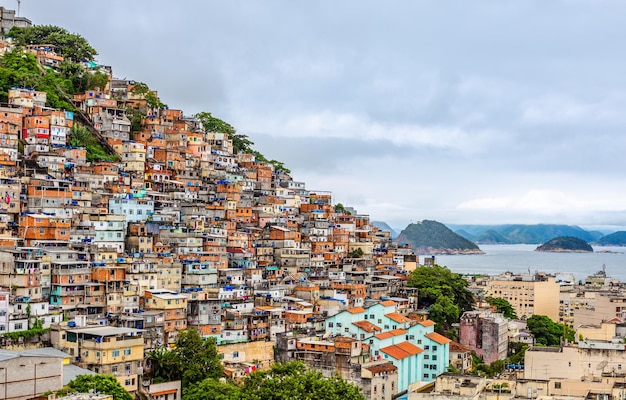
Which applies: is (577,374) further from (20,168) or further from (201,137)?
(201,137)

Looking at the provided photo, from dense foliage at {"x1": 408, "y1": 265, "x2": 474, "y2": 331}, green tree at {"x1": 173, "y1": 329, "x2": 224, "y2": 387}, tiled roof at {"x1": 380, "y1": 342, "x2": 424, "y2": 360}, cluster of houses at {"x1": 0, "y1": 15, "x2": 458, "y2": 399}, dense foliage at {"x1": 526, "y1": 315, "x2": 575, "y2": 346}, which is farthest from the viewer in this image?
dense foliage at {"x1": 526, "y1": 315, "x2": 575, "y2": 346}

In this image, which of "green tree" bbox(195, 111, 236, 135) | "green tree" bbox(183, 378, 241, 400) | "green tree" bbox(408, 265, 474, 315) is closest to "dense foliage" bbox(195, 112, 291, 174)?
"green tree" bbox(195, 111, 236, 135)

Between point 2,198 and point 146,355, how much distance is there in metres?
12.2

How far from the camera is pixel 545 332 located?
52531 mm

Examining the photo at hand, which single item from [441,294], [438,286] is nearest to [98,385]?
[441,294]

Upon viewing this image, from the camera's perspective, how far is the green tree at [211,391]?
28.6 m

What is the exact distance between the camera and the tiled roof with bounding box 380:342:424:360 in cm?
3700

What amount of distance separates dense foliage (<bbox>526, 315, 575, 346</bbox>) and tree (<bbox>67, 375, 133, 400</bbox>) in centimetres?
3184

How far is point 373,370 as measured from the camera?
34.2m

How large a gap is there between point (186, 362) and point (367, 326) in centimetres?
1093

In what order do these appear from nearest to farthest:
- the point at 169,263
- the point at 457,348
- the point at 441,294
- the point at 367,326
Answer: the point at 169,263, the point at 367,326, the point at 457,348, the point at 441,294

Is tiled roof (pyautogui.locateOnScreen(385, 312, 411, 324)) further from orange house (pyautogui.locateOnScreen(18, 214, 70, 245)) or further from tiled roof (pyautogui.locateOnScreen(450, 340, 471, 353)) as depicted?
orange house (pyautogui.locateOnScreen(18, 214, 70, 245))

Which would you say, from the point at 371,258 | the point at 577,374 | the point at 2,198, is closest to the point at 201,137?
the point at 371,258

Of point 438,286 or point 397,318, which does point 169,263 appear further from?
point 438,286
